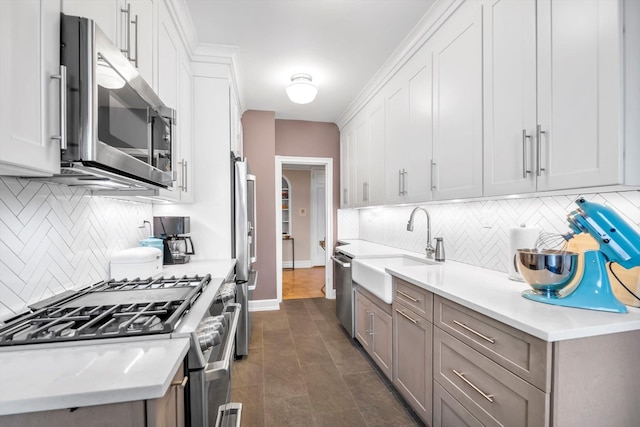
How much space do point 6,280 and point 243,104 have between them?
325cm

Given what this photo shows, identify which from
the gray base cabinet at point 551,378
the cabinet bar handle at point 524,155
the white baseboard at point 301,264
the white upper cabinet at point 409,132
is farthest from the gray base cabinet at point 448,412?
the white baseboard at point 301,264

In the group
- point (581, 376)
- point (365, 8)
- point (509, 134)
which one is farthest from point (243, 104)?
point (581, 376)

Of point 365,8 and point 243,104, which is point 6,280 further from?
point 243,104

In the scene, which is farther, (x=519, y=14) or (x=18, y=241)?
(x=519, y=14)

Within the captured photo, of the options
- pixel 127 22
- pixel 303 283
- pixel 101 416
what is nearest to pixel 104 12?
pixel 127 22

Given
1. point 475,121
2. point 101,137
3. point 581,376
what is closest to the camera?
point 101,137

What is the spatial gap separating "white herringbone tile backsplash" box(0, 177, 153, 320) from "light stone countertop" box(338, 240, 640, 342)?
1.81m

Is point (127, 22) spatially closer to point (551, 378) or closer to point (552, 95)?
point (552, 95)

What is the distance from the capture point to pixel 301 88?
3.09 metres

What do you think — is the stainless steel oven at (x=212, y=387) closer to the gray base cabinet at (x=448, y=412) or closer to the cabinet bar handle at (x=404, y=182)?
the gray base cabinet at (x=448, y=412)

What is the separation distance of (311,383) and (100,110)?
2.26 metres

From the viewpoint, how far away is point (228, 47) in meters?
2.68

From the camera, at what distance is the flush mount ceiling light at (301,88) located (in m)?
3.10

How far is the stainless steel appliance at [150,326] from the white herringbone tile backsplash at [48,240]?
8 centimetres
